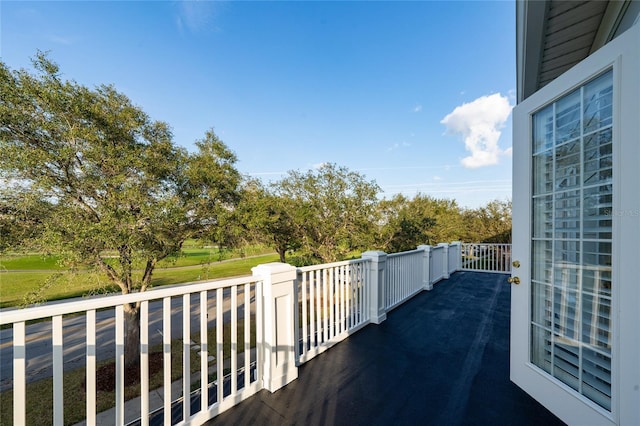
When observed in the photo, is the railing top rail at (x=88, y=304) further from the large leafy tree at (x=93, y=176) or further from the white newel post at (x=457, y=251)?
the white newel post at (x=457, y=251)

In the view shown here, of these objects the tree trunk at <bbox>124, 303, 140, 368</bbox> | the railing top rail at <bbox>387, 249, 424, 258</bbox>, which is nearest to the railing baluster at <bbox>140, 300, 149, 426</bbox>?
the railing top rail at <bbox>387, 249, 424, 258</bbox>

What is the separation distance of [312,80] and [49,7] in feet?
20.4

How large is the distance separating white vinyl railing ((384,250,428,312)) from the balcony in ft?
0.45

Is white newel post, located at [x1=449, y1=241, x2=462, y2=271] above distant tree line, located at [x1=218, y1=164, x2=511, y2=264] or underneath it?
underneath

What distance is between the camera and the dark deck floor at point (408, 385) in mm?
1699

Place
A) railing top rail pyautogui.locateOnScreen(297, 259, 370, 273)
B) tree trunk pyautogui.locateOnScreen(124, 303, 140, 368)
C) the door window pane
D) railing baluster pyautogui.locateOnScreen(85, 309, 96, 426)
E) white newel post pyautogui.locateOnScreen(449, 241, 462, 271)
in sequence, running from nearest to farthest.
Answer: railing baluster pyautogui.locateOnScreen(85, 309, 96, 426) → the door window pane → railing top rail pyautogui.locateOnScreen(297, 259, 370, 273) → tree trunk pyautogui.locateOnScreen(124, 303, 140, 368) → white newel post pyautogui.locateOnScreen(449, 241, 462, 271)

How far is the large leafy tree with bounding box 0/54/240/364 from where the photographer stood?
320 cm

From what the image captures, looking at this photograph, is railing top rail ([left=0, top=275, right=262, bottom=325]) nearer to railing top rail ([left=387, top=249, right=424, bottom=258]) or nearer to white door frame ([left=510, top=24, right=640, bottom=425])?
white door frame ([left=510, top=24, right=640, bottom=425])

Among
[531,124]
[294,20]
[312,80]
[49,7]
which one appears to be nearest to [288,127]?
[312,80]

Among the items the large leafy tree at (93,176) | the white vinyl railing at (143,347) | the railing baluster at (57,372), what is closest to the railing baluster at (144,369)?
the white vinyl railing at (143,347)

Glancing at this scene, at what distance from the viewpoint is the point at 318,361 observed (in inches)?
96.7

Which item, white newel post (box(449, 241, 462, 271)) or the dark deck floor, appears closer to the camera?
the dark deck floor

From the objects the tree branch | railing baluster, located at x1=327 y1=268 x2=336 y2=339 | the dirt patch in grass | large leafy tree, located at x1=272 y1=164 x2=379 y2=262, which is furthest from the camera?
large leafy tree, located at x1=272 y1=164 x2=379 y2=262

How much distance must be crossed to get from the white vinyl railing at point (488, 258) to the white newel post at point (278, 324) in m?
7.40
